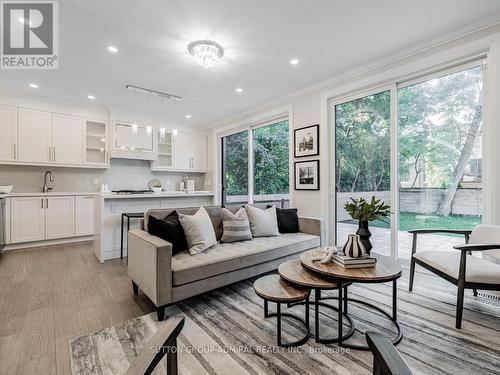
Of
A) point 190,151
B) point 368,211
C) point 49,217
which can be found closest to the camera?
point 368,211

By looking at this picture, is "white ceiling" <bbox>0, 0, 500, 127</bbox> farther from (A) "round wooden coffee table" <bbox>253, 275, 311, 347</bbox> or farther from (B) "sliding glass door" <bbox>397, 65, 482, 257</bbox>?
(A) "round wooden coffee table" <bbox>253, 275, 311, 347</bbox>

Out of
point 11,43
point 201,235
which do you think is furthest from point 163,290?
point 11,43

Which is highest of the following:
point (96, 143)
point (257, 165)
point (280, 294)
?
point (96, 143)

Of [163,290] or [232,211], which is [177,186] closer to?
[232,211]

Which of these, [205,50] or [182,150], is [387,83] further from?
[182,150]

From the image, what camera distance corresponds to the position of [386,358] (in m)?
0.68

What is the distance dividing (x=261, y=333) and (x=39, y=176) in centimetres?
510

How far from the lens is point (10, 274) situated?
2971mm

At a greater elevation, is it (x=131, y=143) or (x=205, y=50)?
(x=205, y=50)

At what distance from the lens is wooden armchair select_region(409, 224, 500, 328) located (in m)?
1.80

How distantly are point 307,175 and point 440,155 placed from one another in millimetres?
1688

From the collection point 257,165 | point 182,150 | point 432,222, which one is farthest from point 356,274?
point 182,150

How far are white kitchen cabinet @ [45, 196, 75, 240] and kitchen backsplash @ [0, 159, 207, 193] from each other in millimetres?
534

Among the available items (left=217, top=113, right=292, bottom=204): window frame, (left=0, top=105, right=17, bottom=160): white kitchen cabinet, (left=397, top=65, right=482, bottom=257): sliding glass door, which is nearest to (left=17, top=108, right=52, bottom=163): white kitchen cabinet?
(left=0, top=105, right=17, bottom=160): white kitchen cabinet
